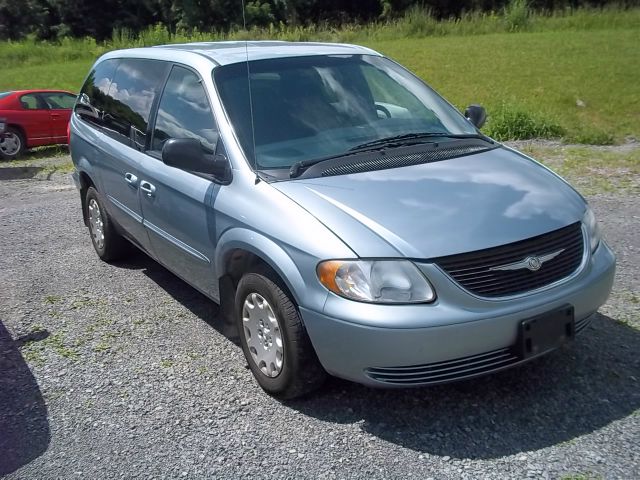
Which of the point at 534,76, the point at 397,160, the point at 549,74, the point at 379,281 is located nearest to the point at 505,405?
the point at 379,281

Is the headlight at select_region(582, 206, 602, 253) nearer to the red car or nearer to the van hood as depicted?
the van hood

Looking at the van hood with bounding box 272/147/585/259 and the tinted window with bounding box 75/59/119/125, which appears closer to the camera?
the van hood with bounding box 272/147/585/259

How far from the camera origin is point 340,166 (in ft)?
13.1

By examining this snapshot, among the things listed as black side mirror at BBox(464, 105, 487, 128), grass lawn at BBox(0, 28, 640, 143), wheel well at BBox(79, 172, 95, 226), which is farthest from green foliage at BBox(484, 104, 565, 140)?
A: wheel well at BBox(79, 172, 95, 226)

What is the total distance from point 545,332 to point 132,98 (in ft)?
11.7

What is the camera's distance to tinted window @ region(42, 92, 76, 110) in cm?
1540

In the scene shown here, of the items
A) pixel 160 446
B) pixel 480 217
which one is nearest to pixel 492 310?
pixel 480 217

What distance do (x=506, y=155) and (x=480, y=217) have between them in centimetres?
100

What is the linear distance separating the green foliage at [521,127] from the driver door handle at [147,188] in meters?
8.53

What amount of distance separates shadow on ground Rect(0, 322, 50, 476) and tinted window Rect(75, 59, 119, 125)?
2352 millimetres

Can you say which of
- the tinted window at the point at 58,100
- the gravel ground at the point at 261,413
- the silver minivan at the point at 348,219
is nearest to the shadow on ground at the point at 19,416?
the gravel ground at the point at 261,413

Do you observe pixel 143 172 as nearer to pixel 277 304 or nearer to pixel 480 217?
pixel 277 304

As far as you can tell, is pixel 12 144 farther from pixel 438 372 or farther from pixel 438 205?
pixel 438 372

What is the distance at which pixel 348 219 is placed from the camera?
11.4 feet
